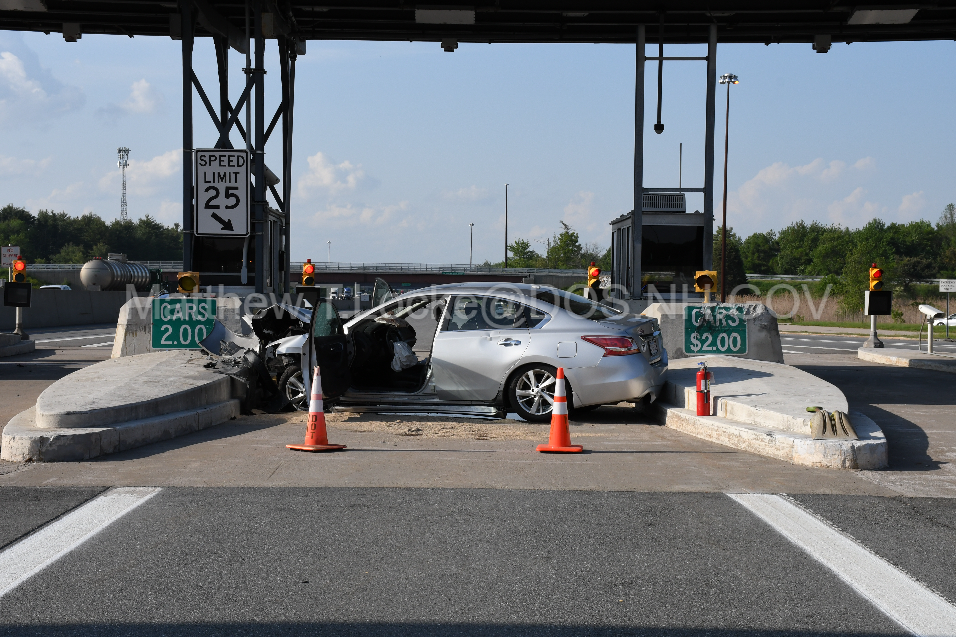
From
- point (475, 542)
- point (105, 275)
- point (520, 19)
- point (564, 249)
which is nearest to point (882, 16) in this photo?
point (520, 19)

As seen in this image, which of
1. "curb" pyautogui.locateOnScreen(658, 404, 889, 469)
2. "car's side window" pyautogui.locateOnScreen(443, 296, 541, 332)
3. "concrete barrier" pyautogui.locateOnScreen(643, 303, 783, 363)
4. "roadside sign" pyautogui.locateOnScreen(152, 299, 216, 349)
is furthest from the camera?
"concrete barrier" pyautogui.locateOnScreen(643, 303, 783, 363)

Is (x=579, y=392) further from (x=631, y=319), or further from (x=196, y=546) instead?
(x=196, y=546)

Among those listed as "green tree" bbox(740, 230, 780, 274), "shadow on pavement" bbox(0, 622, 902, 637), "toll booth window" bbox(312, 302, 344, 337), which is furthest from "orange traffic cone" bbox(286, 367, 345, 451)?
"green tree" bbox(740, 230, 780, 274)

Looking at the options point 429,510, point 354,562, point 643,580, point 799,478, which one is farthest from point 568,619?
point 799,478

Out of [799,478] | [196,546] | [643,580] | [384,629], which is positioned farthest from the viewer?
[799,478]

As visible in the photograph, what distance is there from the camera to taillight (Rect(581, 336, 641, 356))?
9.79 meters

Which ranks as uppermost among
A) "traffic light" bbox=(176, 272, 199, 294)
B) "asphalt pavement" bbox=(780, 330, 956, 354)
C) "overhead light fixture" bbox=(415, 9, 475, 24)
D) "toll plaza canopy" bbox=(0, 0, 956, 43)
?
"toll plaza canopy" bbox=(0, 0, 956, 43)

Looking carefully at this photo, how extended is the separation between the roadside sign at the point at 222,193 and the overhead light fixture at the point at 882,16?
1209 cm

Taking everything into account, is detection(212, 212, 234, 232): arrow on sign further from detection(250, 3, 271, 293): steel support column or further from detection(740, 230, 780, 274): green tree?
detection(740, 230, 780, 274): green tree

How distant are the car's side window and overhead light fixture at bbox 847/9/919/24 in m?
11.6

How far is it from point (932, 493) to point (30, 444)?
7.15m

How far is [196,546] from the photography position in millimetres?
5184

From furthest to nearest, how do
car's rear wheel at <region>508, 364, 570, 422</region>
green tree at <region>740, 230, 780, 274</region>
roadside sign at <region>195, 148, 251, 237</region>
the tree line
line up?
1. green tree at <region>740, 230, 780, 274</region>
2. the tree line
3. roadside sign at <region>195, 148, 251, 237</region>
4. car's rear wheel at <region>508, 364, 570, 422</region>

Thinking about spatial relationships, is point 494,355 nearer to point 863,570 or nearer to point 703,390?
point 703,390
